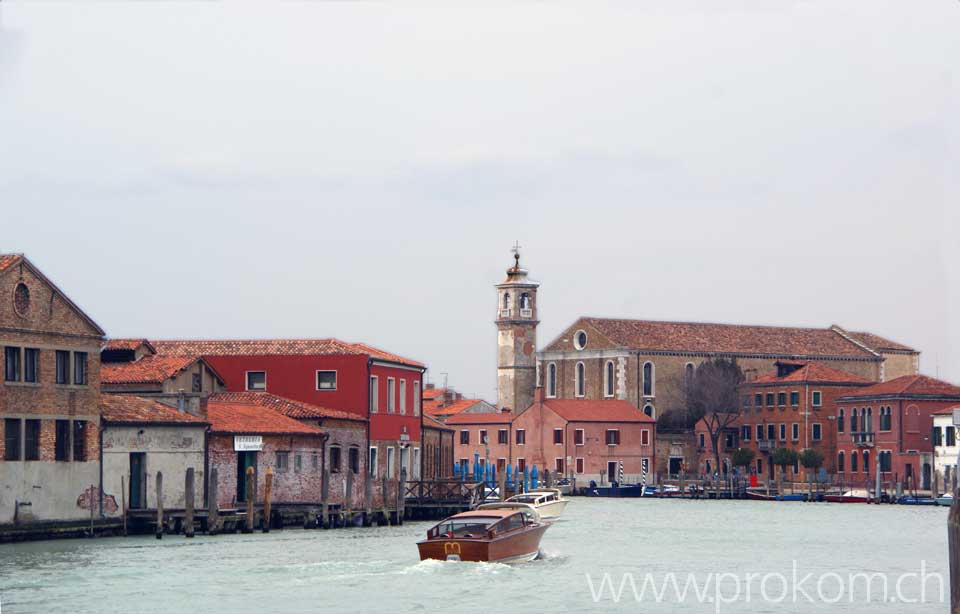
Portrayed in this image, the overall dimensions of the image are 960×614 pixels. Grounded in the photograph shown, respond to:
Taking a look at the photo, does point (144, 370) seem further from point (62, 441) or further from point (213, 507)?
point (213, 507)

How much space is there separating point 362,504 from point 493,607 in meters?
24.5

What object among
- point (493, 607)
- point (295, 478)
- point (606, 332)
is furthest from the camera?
point (606, 332)

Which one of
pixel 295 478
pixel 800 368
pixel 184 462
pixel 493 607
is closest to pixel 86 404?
pixel 184 462

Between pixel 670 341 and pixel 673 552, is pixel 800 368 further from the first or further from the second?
pixel 673 552

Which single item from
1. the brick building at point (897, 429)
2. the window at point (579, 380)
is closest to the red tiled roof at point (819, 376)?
the brick building at point (897, 429)

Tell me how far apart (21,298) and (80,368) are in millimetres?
2815

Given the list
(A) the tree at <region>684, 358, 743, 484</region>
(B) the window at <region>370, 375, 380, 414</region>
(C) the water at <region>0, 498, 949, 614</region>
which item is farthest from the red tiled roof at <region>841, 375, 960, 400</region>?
(B) the window at <region>370, 375, 380, 414</region>

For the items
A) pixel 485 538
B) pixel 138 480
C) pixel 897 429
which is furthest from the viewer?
pixel 897 429

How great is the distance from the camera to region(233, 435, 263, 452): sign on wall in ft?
162

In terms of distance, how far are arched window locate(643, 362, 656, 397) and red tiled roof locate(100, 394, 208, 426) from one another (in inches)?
2619

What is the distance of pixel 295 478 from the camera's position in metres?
52.0

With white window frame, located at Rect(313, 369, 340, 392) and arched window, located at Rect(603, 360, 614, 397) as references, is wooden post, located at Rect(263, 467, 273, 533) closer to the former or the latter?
white window frame, located at Rect(313, 369, 340, 392)

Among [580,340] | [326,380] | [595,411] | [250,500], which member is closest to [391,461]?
[326,380]

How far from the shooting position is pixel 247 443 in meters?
49.8
